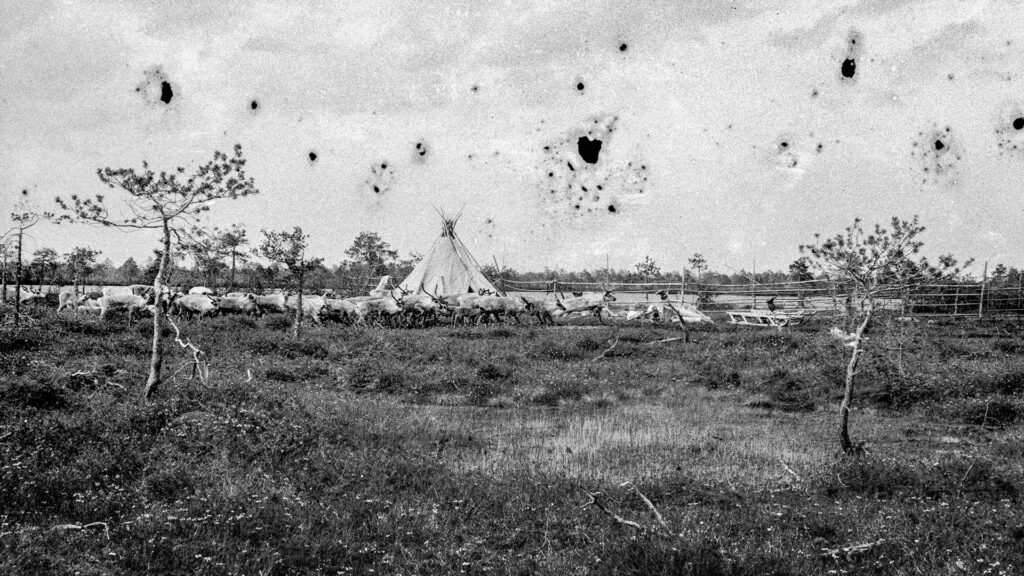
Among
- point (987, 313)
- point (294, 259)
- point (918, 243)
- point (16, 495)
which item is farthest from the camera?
point (987, 313)

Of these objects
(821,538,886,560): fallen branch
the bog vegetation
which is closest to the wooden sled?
the bog vegetation

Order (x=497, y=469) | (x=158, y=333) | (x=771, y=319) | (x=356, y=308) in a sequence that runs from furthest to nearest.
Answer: (x=771, y=319) < (x=356, y=308) < (x=158, y=333) < (x=497, y=469)

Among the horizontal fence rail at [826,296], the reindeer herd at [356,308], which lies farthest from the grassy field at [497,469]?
the horizontal fence rail at [826,296]

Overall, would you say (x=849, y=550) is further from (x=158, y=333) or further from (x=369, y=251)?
(x=369, y=251)

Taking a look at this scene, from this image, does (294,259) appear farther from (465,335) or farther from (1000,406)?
(1000,406)

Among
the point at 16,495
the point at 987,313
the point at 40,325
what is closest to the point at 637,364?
the point at 16,495

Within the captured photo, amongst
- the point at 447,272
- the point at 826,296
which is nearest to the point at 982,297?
the point at 826,296

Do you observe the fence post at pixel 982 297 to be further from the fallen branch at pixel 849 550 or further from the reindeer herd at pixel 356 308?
the fallen branch at pixel 849 550
